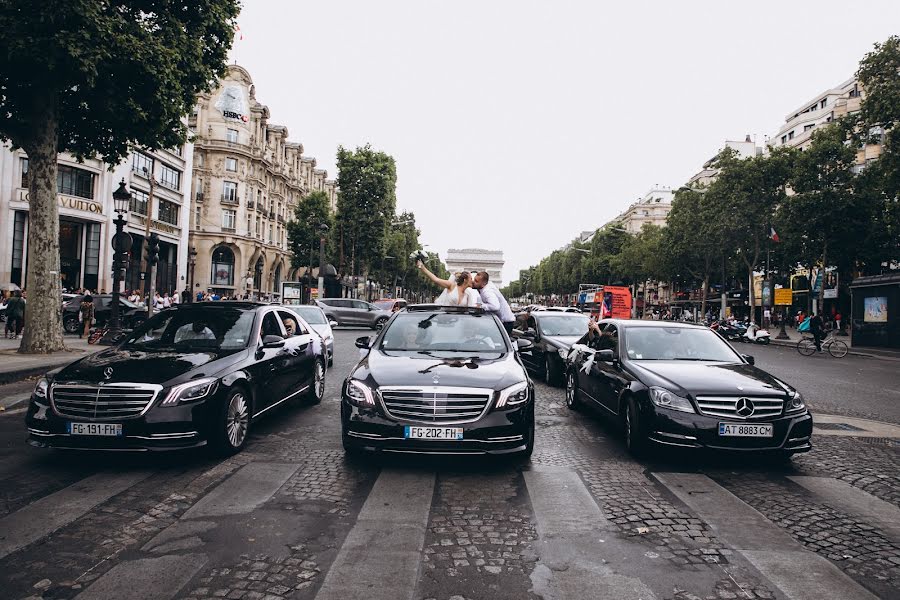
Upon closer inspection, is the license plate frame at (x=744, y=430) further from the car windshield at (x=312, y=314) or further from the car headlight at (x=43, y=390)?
the car windshield at (x=312, y=314)

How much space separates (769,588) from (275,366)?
5340 mm

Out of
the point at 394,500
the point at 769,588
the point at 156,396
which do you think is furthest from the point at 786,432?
the point at 156,396

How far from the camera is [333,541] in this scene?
386 centimetres

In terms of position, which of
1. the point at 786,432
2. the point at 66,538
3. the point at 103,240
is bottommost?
the point at 66,538

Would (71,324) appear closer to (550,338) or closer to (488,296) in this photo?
(488,296)

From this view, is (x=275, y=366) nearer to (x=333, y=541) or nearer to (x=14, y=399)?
(x=333, y=541)

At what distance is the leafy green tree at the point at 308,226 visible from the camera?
197 ft

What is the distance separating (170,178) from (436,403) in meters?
45.4

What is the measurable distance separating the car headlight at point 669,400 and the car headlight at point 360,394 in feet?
8.73

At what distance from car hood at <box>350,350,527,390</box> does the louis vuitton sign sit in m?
32.9

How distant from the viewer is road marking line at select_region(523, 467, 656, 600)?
3.27 m

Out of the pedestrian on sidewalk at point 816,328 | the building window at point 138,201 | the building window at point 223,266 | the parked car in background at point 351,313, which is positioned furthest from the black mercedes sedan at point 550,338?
the building window at point 223,266

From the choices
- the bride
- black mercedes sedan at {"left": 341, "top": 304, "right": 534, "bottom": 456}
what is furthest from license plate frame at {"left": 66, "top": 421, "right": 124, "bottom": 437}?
the bride

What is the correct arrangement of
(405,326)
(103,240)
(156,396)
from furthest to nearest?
(103,240), (405,326), (156,396)
